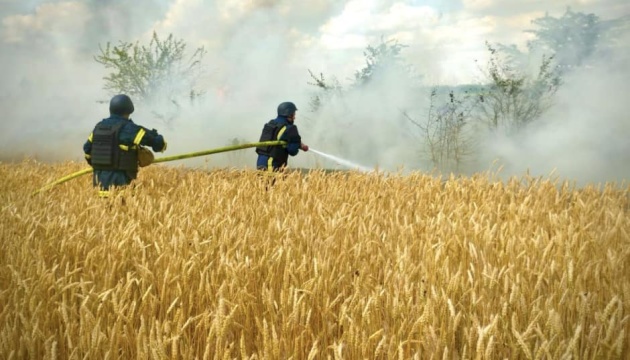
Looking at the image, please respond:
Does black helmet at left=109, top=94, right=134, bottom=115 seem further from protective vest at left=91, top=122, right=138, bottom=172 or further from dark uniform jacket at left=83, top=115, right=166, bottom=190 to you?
protective vest at left=91, top=122, right=138, bottom=172

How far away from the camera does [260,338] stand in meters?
2.44

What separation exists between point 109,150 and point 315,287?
486 centimetres

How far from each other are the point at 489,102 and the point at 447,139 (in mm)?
2411

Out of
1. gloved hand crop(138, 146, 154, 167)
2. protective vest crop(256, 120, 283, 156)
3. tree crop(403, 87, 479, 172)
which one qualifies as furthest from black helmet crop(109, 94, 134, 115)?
tree crop(403, 87, 479, 172)

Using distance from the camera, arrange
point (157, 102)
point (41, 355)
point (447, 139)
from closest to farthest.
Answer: point (41, 355) → point (447, 139) → point (157, 102)

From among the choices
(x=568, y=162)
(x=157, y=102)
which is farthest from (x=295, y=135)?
(x=157, y=102)

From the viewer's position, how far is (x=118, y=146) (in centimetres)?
686

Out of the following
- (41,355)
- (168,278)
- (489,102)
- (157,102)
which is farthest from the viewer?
(157,102)

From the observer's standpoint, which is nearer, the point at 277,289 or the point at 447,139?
the point at 277,289

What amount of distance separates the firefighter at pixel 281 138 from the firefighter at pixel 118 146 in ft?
6.51

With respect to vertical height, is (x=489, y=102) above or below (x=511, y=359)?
above

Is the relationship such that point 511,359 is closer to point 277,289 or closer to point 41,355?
point 277,289

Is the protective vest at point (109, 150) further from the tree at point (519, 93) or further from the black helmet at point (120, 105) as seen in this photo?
the tree at point (519, 93)

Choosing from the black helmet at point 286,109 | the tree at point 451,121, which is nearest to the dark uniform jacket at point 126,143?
the black helmet at point 286,109
